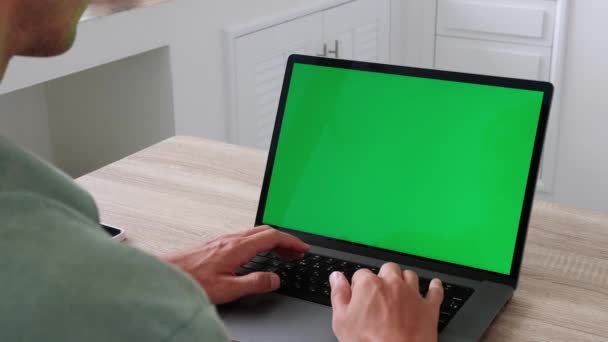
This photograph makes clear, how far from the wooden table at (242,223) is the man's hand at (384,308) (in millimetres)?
93

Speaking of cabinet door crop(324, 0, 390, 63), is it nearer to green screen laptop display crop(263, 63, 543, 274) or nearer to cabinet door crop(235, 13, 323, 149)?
cabinet door crop(235, 13, 323, 149)

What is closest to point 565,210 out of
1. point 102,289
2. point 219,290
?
point 219,290

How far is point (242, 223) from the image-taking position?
1.19 metres

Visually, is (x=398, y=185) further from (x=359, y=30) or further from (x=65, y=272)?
(x=359, y=30)

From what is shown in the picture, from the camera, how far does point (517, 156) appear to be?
100 centimetres

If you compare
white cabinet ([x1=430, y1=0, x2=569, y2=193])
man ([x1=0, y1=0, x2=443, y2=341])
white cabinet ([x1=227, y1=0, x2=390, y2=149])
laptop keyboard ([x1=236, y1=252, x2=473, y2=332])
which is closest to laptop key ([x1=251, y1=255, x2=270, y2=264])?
laptop keyboard ([x1=236, y1=252, x2=473, y2=332])

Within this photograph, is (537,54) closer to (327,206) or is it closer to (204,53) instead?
(204,53)

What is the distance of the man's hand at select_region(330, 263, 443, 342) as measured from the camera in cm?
85

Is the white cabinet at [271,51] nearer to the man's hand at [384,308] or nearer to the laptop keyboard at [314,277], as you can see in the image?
the laptop keyboard at [314,277]

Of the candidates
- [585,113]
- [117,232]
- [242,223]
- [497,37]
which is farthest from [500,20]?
[117,232]

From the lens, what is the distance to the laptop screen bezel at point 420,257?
99cm

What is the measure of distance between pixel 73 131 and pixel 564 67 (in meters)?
1.62

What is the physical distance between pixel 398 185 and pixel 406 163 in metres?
0.03

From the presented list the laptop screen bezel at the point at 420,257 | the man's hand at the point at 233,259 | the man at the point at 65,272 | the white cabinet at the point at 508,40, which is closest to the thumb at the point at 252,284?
the man's hand at the point at 233,259
